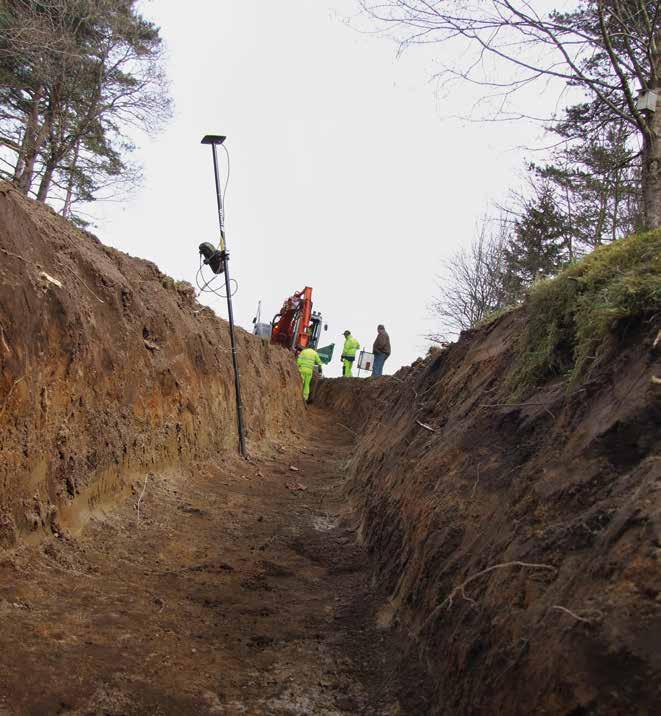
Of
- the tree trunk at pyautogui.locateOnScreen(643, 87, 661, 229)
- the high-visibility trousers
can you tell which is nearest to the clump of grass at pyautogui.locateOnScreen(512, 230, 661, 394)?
the tree trunk at pyautogui.locateOnScreen(643, 87, 661, 229)

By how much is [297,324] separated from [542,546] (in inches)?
803

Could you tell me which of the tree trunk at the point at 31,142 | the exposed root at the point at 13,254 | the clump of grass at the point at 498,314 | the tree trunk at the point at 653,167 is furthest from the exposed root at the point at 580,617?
the tree trunk at the point at 31,142

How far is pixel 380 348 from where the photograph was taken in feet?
75.3

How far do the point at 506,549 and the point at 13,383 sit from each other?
134 inches

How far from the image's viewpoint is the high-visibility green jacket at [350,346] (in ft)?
80.1

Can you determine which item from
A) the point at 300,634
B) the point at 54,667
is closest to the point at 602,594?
the point at 300,634

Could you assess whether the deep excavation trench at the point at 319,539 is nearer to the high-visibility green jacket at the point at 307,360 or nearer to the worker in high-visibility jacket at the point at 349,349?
the high-visibility green jacket at the point at 307,360

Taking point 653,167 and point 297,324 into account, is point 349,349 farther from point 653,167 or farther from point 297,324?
point 653,167

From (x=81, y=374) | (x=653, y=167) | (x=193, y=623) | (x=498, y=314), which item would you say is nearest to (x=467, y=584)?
(x=193, y=623)

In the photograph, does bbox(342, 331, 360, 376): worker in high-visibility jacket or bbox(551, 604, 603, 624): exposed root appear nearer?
bbox(551, 604, 603, 624): exposed root

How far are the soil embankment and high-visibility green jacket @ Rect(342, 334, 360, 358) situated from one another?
1906 cm

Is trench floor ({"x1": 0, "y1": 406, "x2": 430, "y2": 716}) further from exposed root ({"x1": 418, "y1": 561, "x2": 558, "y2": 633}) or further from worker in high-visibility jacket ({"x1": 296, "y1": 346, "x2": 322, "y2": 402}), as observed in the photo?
worker in high-visibility jacket ({"x1": 296, "y1": 346, "x2": 322, "y2": 402})

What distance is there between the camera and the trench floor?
2898mm

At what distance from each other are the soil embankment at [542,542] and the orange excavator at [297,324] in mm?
17256
